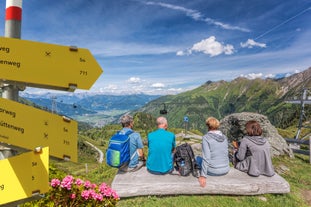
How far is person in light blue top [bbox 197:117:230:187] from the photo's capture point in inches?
232

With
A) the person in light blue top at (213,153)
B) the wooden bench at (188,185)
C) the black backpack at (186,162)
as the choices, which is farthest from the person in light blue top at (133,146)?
the person in light blue top at (213,153)

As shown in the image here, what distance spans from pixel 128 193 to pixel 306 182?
712cm

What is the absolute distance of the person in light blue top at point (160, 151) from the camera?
6.00 metres

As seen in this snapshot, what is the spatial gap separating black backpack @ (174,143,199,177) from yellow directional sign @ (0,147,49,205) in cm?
454

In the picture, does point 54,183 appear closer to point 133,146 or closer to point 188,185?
point 133,146

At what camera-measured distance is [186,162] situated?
19.7ft

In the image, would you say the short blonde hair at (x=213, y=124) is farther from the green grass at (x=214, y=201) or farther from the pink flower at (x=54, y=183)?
the pink flower at (x=54, y=183)

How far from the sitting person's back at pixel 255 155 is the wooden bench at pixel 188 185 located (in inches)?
9.1

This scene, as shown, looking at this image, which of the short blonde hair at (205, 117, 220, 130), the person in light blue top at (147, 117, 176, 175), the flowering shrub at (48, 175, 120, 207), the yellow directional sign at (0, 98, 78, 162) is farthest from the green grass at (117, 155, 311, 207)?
the yellow directional sign at (0, 98, 78, 162)

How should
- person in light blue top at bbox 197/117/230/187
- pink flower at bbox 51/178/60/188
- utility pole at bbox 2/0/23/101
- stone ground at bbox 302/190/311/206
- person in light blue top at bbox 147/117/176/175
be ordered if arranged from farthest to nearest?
1. stone ground at bbox 302/190/311/206
2. person in light blue top at bbox 147/117/176/175
3. person in light blue top at bbox 197/117/230/187
4. pink flower at bbox 51/178/60/188
5. utility pole at bbox 2/0/23/101

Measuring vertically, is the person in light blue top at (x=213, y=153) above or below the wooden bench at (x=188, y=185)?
above

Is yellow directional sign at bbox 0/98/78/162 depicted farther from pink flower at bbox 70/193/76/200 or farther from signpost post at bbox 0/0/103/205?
pink flower at bbox 70/193/76/200

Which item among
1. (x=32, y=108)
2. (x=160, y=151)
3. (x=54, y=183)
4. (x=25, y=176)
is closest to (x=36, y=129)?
(x=32, y=108)

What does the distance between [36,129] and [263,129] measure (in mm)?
13167
